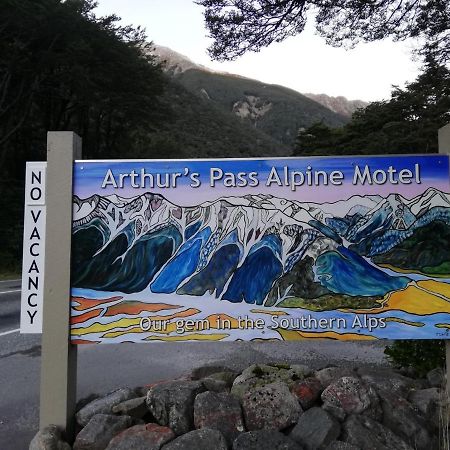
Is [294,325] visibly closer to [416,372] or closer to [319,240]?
[319,240]

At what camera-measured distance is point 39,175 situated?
3.33m

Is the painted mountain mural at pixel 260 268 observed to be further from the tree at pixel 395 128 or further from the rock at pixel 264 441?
the tree at pixel 395 128

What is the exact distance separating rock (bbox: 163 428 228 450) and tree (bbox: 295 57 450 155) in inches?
571

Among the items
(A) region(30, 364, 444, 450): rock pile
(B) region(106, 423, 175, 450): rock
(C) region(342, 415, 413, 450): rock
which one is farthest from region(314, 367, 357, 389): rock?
(B) region(106, 423, 175, 450): rock

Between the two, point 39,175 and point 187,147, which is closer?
point 39,175

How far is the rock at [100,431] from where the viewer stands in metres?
3.00

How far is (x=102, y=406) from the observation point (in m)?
3.41

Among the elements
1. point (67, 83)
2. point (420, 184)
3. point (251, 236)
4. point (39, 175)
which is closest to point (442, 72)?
point (420, 184)

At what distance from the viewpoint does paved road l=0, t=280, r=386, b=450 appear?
4141 millimetres

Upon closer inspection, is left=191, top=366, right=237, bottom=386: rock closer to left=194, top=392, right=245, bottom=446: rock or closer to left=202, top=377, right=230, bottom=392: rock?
left=202, top=377, right=230, bottom=392: rock

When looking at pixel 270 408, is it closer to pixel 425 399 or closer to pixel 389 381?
pixel 389 381

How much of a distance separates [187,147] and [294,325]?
5198 cm

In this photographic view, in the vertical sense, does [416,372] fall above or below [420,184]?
below

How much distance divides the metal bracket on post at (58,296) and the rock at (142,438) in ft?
1.59
